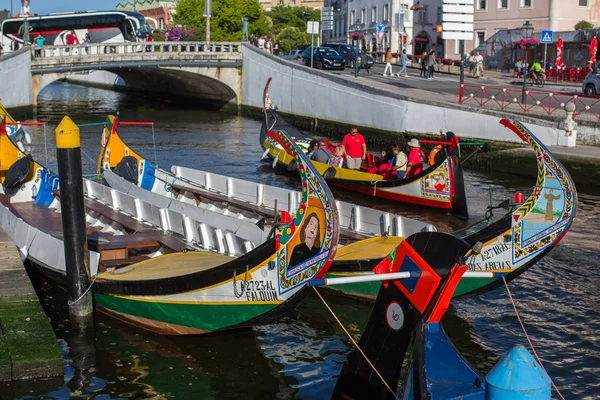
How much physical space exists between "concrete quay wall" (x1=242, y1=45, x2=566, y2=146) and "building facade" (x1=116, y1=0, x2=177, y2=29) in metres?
46.9

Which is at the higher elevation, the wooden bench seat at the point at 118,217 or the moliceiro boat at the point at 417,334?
the moliceiro boat at the point at 417,334

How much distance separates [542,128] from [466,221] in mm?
7546

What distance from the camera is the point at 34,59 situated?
3769 centimetres

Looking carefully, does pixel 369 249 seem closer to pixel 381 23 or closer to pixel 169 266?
pixel 169 266

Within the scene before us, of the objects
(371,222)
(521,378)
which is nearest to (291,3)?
(371,222)

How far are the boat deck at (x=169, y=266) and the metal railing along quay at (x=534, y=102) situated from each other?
16.1 meters

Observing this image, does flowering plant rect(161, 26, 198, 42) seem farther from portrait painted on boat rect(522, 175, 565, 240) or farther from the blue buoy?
the blue buoy

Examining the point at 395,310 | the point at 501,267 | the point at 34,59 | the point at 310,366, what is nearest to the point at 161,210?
the point at 310,366

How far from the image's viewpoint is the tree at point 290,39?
7231 centimetres

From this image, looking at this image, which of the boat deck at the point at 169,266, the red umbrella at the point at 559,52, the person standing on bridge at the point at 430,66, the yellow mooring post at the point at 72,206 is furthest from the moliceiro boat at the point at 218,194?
the red umbrella at the point at 559,52

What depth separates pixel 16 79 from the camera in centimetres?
3656

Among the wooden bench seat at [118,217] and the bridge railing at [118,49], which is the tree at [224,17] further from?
the wooden bench seat at [118,217]

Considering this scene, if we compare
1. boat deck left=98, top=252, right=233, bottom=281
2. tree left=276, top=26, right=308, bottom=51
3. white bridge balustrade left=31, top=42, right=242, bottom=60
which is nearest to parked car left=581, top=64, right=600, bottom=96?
white bridge balustrade left=31, top=42, right=242, bottom=60

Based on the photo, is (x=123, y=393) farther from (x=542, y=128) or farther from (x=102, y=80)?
(x=102, y=80)
